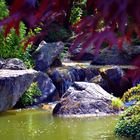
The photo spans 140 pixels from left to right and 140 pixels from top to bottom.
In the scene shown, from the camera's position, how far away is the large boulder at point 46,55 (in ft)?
58.6

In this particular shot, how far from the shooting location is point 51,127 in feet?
34.6

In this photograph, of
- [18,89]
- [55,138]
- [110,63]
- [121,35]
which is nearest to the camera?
[121,35]

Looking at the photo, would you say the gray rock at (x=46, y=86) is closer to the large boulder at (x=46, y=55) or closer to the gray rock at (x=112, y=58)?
the large boulder at (x=46, y=55)

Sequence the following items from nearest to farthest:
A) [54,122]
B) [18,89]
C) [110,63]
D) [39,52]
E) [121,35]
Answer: [121,35] < [54,122] < [18,89] < [39,52] < [110,63]

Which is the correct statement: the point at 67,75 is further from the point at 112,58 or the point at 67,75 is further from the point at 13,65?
the point at 112,58

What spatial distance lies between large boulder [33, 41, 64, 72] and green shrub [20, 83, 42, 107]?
8.75 feet

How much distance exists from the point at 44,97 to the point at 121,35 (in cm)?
1373

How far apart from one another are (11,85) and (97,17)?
1179 cm

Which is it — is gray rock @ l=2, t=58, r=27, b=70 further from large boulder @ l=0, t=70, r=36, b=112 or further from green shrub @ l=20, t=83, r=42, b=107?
large boulder @ l=0, t=70, r=36, b=112

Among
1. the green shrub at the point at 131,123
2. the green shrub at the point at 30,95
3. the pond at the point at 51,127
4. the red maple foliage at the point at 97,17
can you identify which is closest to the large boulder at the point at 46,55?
the green shrub at the point at 30,95

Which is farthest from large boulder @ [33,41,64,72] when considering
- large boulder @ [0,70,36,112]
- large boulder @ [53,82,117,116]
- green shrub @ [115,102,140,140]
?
green shrub @ [115,102,140,140]

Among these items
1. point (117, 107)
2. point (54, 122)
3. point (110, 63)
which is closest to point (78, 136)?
point (54, 122)

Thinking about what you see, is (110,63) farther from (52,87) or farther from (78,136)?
(78,136)

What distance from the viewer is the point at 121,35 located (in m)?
1.46
